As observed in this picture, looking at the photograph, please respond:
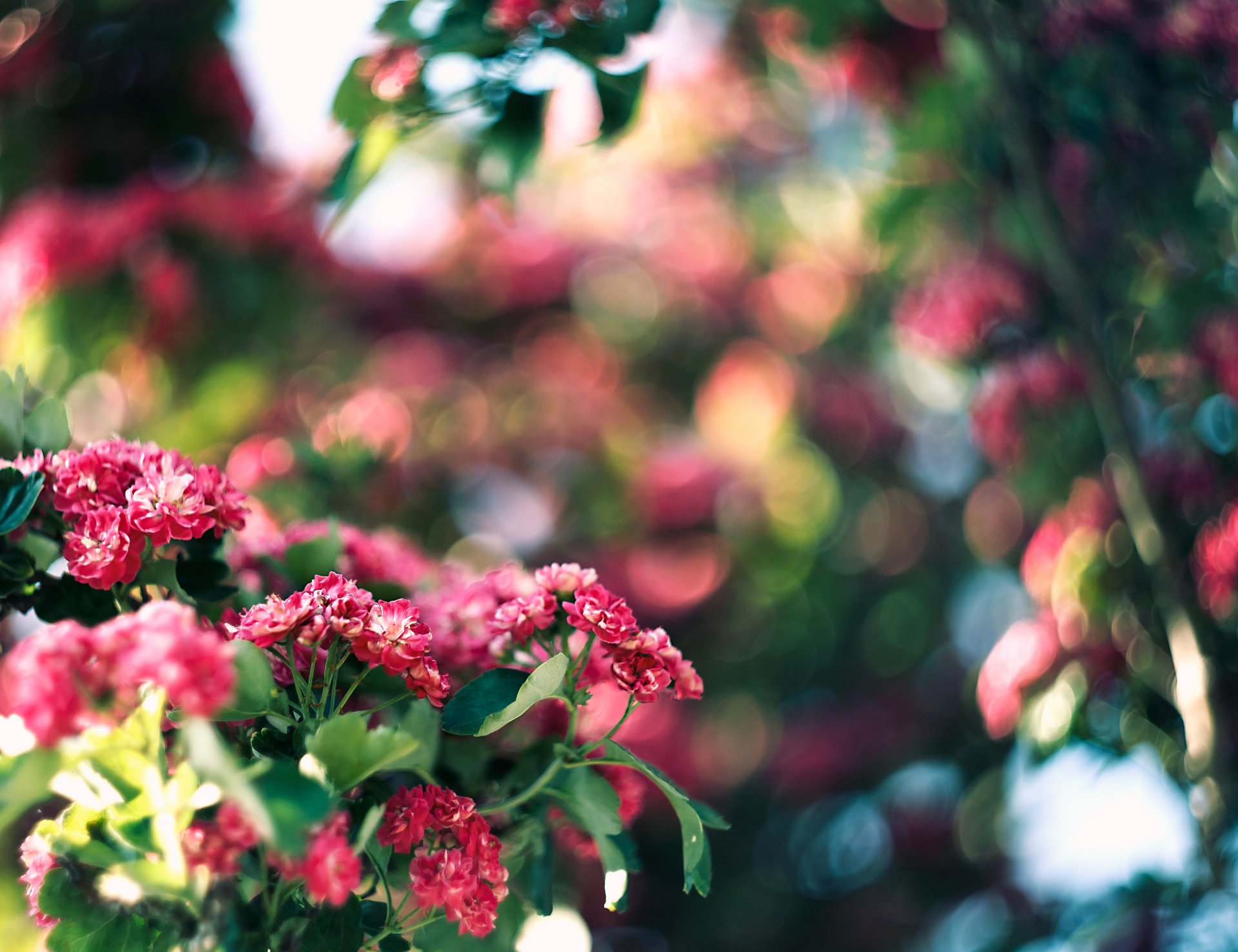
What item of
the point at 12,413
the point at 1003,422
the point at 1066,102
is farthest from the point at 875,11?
the point at 12,413

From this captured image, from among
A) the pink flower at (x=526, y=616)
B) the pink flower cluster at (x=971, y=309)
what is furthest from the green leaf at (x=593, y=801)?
the pink flower cluster at (x=971, y=309)

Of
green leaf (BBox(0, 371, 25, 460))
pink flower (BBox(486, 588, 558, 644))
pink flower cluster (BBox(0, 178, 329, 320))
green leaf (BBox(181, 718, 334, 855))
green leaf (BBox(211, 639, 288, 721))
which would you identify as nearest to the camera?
green leaf (BBox(181, 718, 334, 855))

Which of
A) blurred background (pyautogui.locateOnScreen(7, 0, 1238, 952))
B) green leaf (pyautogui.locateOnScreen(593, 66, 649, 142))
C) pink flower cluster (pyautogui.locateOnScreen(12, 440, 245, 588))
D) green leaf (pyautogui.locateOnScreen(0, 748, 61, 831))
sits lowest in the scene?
blurred background (pyautogui.locateOnScreen(7, 0, 1238, 952))

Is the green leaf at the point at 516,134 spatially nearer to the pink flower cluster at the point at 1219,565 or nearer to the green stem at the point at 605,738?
the green stem at the point at 605,738

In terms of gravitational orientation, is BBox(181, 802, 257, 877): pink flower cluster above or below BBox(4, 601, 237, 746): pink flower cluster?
below

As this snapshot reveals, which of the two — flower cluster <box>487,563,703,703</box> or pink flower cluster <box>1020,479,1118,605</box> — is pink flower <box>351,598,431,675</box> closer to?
flower cluster <box>487,563,703,703</box>

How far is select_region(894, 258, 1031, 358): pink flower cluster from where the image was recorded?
129 centimetres

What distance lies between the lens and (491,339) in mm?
2566

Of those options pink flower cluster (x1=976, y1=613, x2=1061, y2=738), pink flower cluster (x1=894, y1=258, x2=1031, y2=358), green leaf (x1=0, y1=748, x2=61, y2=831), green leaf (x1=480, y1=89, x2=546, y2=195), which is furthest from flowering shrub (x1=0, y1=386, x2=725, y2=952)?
pink flower cluster (x1=894, y1=258, x2=1031, y2=358)

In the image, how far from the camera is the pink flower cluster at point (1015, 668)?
1221 mm

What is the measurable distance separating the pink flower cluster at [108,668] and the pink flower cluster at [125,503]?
168mm

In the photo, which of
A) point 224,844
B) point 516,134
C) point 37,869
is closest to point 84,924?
point 37,869

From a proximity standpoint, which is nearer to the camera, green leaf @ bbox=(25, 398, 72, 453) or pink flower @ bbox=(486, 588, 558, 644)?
pink flower @ bbox=(486, 588, 558, 644)

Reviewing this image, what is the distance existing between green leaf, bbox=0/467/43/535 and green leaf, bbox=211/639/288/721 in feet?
0.70
